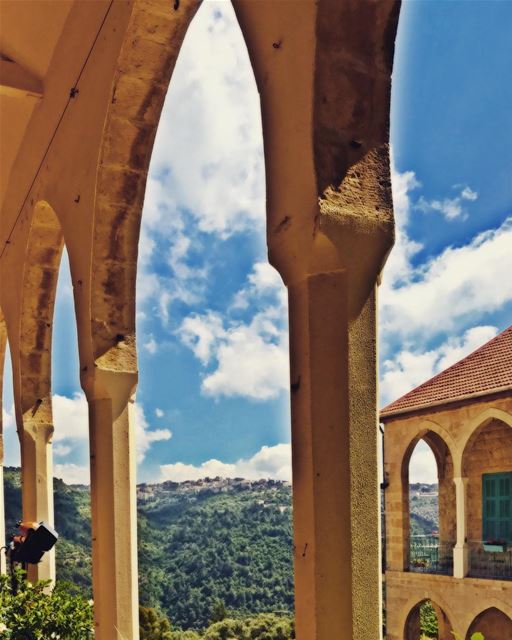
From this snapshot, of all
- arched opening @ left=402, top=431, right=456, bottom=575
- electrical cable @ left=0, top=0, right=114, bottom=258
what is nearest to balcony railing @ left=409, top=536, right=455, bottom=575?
arched opening @ left=402, top=431, right=456, bottom=575

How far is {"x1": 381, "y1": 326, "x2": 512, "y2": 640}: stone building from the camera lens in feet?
44.3

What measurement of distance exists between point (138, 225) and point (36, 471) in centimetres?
376

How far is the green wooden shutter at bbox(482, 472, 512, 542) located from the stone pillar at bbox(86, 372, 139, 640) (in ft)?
36.6

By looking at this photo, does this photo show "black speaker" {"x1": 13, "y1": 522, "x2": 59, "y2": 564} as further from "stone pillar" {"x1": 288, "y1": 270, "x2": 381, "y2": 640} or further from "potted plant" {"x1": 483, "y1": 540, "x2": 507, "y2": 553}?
"potted plant" {"x1": 483, "y1": 540, "x2": 507, "y2": 553}

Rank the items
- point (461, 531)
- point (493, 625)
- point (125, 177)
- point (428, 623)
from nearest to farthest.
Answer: point (125, 177) < point (493, 625) < point (461, 531) < point (428, 623)

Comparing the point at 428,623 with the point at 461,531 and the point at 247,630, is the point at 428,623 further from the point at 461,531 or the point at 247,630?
the point at 461,531

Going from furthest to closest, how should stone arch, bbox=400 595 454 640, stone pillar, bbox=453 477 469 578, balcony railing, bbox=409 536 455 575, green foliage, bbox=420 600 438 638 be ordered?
green foliage, bbox=420 600 438 638 → balcony railing, bbox=409 536 455 575 → stone arch, bbox=400 595 454 640 → stone pillar, bbox=453 477 469 578

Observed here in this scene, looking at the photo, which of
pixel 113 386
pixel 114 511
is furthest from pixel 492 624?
pixel 113 386

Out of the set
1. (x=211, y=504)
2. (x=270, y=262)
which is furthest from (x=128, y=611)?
(x=211, y=504)

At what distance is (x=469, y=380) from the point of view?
14.3 metres

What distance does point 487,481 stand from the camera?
14.3 metres

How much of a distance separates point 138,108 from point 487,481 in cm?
1238

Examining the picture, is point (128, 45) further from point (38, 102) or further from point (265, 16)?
point (38, 102)

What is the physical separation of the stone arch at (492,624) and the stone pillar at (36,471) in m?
9.78
